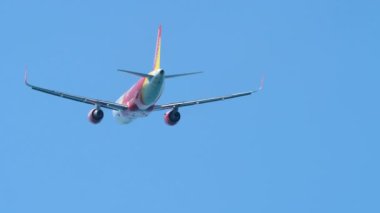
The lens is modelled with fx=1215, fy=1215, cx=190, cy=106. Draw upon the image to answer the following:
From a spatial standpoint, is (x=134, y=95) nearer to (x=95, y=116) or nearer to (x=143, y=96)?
(x=143, y=96)

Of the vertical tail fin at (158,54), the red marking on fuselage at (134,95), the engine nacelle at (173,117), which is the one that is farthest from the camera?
the engine nacelle at (173,117)

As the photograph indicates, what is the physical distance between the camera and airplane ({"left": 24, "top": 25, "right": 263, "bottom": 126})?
14050cm

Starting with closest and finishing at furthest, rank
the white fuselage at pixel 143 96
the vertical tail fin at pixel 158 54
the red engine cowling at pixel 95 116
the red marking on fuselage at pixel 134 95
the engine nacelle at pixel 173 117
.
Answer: the white fuselage at pixel 143 96 < the red marking on fuselage at pixel 134 95 < the vertical tail fin at pixel 158 54 < the red engine cowling at pixel 95 116 < the engine nacelle at pixel 173 117

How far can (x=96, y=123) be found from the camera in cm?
15000

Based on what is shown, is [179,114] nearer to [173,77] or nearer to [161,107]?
[161,107]

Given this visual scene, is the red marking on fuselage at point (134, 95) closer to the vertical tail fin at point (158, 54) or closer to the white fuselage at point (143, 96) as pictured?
the white fuselage at point (143, 96)

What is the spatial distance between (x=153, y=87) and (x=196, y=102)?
35.0 ft

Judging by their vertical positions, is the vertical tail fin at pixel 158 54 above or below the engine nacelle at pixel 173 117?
above

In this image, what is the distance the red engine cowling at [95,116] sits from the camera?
14900 cm

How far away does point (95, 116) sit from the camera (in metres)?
149

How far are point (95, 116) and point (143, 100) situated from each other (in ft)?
27.7

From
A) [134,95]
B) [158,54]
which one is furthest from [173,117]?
[158,54]

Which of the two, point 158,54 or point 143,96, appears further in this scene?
point 158,54

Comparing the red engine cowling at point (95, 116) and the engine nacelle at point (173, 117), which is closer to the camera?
the red engine cowling at point (95, 116)
